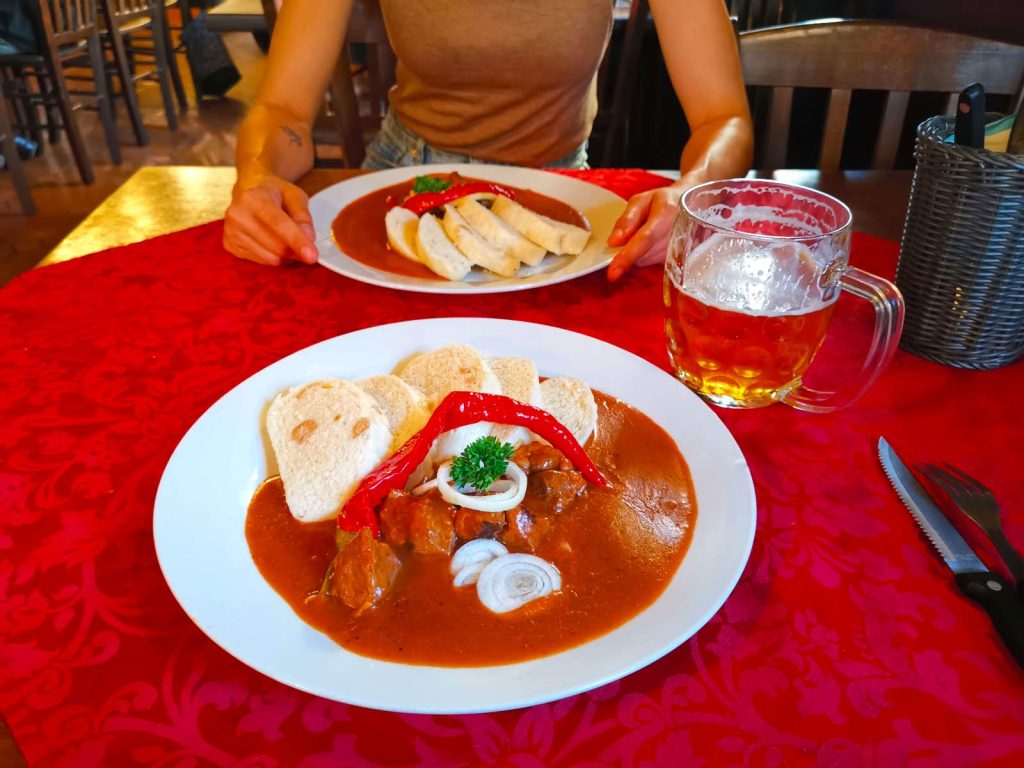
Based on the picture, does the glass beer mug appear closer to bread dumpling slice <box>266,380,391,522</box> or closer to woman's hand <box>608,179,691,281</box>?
woman's hand <box>608,179,691,281</box>

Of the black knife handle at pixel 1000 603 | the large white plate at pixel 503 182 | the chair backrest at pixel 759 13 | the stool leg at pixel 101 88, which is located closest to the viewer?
the black knife handle at pixel 1000 603

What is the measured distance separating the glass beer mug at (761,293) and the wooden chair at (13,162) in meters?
5.69

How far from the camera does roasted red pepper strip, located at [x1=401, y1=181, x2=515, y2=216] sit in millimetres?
1964

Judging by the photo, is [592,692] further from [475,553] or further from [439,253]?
[439,253]

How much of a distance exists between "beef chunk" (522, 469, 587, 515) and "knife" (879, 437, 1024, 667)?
51 cm

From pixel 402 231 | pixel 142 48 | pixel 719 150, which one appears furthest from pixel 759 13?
pixel 142 48

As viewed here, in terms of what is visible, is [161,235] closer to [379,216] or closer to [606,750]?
[379,216]

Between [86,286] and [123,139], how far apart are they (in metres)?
6.64

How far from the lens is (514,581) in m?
0.95

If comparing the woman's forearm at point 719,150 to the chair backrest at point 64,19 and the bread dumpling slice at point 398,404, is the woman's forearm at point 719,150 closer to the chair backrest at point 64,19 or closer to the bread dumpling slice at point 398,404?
the bread dumpling slice at point 398,404

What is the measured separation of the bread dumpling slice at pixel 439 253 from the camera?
1.72 meters

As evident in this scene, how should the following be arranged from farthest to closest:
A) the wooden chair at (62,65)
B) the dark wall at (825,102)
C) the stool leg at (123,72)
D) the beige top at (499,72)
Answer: the stool leg at (123,72), the wooden chair at (62,65), the dark wall at (825,102), the beige top at (499,72)

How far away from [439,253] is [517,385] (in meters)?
0.61

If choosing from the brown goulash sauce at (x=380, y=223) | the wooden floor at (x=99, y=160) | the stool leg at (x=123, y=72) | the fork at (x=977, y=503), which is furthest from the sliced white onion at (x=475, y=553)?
the stool leg at (x=123, y=72)
